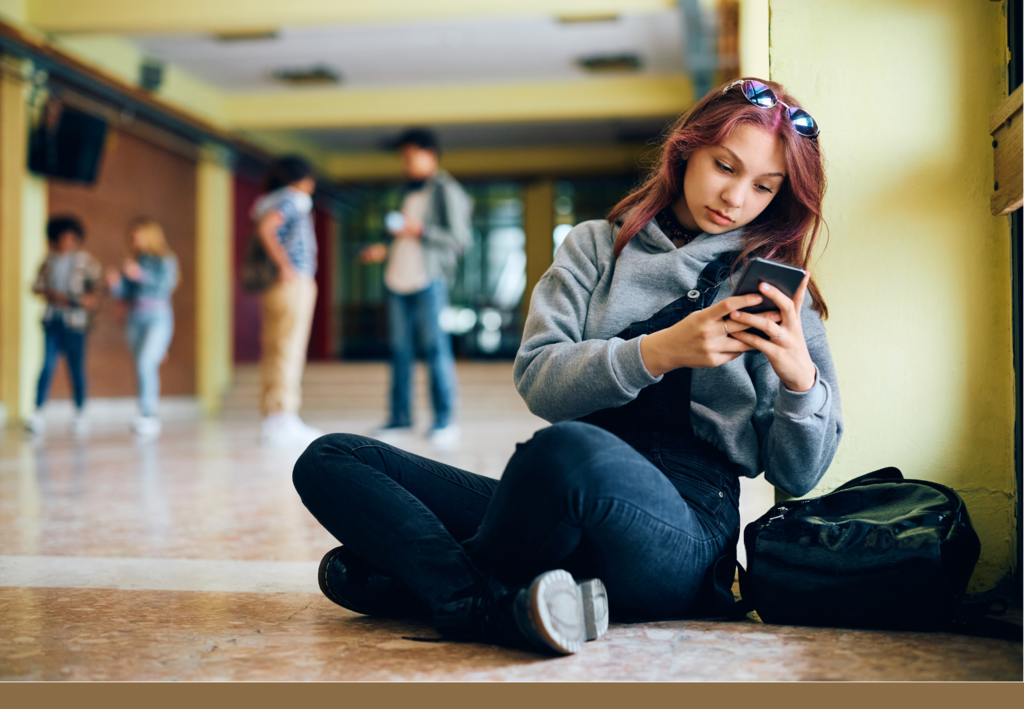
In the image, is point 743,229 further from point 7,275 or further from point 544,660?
point 7,275

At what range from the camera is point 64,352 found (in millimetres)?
5742

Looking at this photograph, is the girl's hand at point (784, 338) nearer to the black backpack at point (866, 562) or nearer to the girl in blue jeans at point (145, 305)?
the black backpack at point (866, 562)

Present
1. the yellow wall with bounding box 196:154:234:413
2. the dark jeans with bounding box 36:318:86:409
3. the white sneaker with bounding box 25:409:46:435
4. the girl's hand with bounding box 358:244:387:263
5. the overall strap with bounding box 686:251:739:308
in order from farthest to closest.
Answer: the yellow wall with bounding box 196:154:234:413 → the dark jeans with bounding box 36:318:86:409 → the white sneaker with bounding box 25:409:46:435 → the girl's hand with bounding box 358:244:387:263 → the overall strap with bounding box 686:251:739:308

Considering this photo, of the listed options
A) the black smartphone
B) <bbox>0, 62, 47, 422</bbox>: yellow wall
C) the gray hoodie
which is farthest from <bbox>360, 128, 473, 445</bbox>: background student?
the black smartphone

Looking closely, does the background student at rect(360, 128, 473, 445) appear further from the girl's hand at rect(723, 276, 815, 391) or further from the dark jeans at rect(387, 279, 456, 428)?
the girl's hand at rect(723, 276, 815, 391)

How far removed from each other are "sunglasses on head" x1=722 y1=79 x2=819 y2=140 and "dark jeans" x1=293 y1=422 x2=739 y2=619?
484mm

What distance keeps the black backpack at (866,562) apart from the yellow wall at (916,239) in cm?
24

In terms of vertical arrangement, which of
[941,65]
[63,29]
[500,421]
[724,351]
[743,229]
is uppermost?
[63,29]

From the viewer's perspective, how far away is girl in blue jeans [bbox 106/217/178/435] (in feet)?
18.8

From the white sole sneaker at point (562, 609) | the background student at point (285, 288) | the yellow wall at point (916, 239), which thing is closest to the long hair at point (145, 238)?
the background student at point (285, 288)

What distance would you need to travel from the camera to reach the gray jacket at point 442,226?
4797 millimetres

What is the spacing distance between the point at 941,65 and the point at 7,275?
6720 mm

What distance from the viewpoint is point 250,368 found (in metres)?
9.95

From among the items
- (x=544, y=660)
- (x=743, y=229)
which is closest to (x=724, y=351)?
(x=743, y=229)
